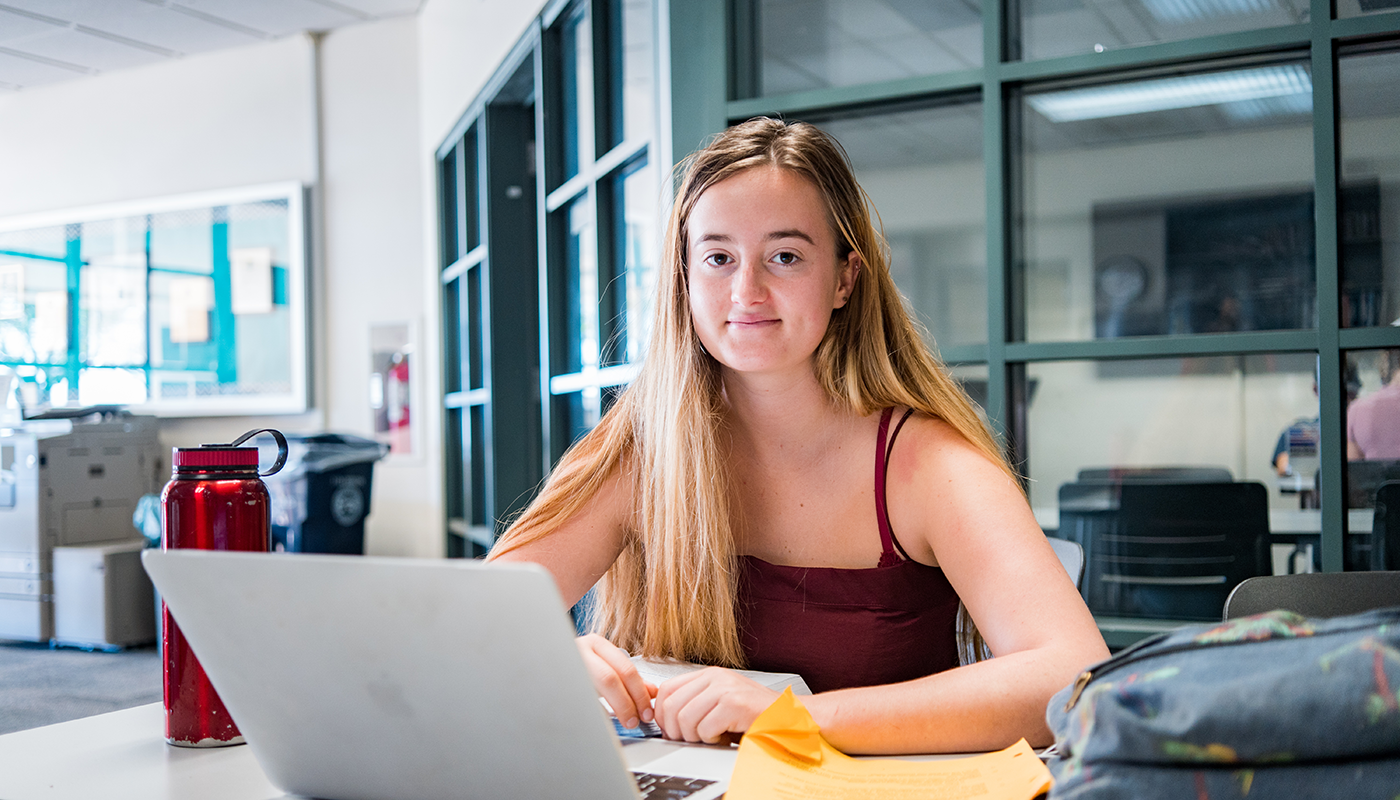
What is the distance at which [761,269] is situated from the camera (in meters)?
1.31

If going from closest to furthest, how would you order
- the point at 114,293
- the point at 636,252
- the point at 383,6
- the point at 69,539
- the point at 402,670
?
1. the point at 402,670
2. the point at 636,252
3. the point at 69,539
4. the point at 383,6
5. the point at 114,293

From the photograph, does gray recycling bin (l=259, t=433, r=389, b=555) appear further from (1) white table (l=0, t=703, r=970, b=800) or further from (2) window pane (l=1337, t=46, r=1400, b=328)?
(2) window pane (l=1337, t=46, r=1400, b=328)

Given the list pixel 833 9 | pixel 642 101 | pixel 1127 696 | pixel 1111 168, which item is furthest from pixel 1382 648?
pixel 642 101

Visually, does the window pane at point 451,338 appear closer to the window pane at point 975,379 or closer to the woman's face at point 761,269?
the window pane at point 975,379

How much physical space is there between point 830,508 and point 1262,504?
97 cm

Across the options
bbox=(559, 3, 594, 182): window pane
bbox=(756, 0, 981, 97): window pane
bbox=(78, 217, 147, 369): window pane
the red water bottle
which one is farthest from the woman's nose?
bbox=(78, 217, 147, 369): window pane

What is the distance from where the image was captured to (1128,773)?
1.78ft

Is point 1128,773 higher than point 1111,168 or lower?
lower

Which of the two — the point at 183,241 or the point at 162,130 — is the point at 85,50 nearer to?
the point at 162,130

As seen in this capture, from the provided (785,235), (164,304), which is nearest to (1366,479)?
(785,235)

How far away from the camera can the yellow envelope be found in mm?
750

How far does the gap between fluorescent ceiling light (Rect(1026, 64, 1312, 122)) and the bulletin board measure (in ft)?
14.8

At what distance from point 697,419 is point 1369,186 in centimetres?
127

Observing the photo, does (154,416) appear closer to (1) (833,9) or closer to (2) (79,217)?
(2) (79,217)
